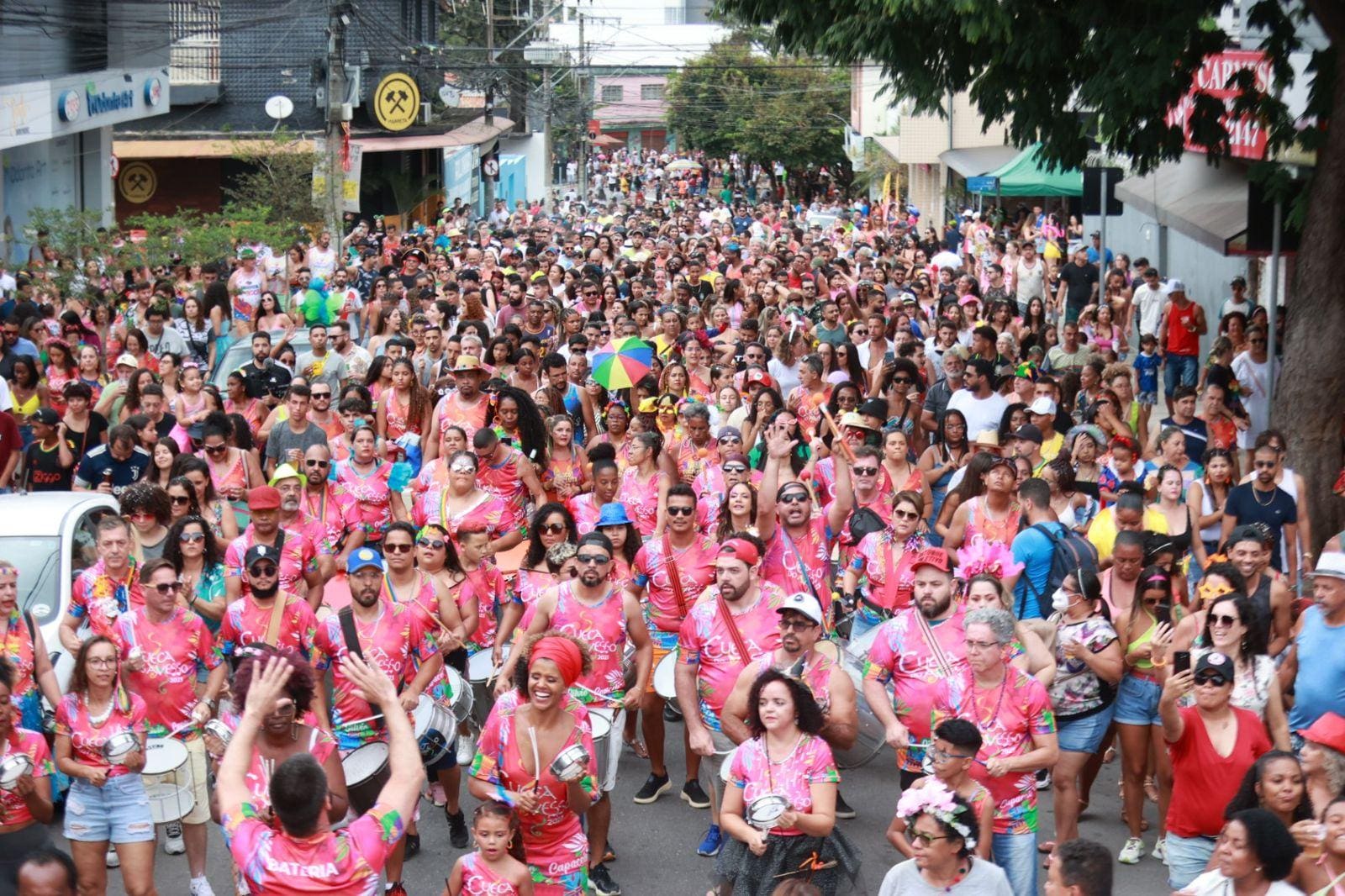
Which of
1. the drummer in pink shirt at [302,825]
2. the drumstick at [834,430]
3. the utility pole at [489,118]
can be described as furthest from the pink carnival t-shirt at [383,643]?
the utility pole at [489,118]

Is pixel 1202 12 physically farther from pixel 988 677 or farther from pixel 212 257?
pixel 212 257

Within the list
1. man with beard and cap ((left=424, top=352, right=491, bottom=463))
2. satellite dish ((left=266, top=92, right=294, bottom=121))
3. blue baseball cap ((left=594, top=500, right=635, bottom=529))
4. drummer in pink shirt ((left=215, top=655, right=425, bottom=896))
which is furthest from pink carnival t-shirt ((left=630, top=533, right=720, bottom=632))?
satellite dish ((left=266, top=92, right=294, bottom=121))

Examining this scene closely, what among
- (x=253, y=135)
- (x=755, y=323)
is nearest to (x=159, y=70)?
(x=253, y=135)

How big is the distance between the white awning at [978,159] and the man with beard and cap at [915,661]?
29.8 m

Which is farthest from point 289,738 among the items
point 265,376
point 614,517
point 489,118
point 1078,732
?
point 489,118

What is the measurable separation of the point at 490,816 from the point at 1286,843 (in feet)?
9.18

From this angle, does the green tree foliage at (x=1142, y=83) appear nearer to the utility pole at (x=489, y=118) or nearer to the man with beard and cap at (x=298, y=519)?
the man with beard and cap at (x=298, y=519)

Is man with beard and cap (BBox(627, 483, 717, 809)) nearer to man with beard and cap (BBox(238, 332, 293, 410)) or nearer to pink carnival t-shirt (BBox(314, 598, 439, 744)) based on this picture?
pink carnival t-shirt (BBox(314, 598, 439, 744))

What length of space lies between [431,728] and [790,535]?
265 cm

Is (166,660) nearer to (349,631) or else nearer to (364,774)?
(349,631)

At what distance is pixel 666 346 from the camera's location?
1806 centimetres

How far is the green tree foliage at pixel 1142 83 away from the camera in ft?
41.9

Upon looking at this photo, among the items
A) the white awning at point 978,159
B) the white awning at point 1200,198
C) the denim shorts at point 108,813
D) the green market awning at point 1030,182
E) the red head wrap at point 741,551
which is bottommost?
the denim shorts at point 108,813

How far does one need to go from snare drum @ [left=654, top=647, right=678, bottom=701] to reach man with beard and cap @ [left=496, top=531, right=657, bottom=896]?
13 cm
